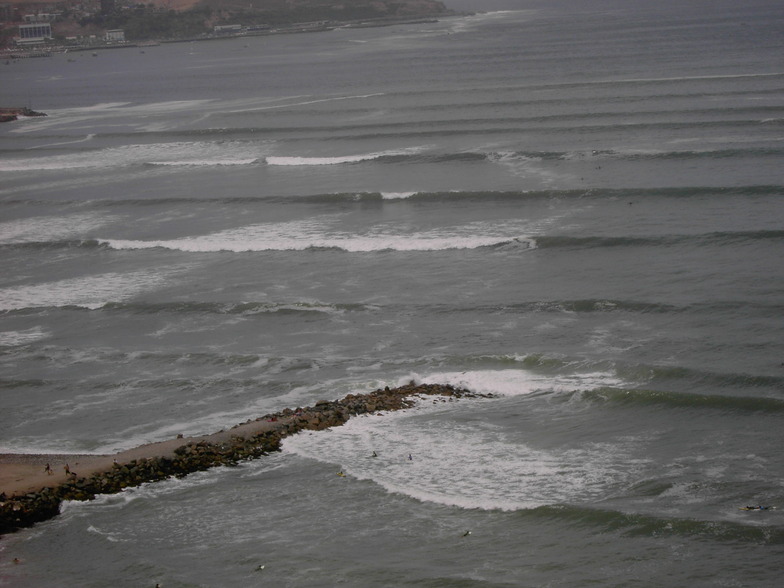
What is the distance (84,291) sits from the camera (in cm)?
2984

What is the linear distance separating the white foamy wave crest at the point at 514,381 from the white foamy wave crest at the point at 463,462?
4.73ft

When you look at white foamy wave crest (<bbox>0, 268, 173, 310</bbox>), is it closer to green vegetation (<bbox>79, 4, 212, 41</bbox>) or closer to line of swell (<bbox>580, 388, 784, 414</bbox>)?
line of swell (<bbox>580, 388, 784, 414</bbox>)

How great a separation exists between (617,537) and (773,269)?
46.1 feet

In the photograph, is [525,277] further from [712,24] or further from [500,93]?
[712,24]

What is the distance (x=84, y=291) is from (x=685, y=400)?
59.5 ft

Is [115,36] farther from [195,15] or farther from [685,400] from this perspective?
[685,400]

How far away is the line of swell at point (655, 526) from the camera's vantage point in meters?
14.6

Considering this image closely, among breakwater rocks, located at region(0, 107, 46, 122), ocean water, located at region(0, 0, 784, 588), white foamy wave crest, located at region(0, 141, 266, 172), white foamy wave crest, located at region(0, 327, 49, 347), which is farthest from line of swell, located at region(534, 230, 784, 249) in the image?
breakwater rocks, located at region(0, 107, 46, 122)

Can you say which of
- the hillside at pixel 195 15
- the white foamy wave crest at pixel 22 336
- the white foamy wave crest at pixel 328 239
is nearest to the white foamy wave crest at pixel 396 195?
the white foamy wave crest at pixel 328 239

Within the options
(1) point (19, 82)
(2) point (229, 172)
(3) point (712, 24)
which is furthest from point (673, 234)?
(1) point (19, 82)

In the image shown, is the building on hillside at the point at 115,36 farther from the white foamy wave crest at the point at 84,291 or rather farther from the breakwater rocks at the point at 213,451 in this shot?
the breakwater rocks at the point at 213,451

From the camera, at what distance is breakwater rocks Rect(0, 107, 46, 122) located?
77.7 metres

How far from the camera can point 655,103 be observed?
176 ft

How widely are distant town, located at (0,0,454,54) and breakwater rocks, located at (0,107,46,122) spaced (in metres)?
86.8
